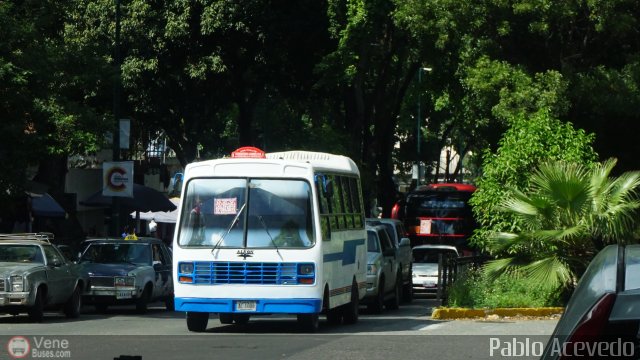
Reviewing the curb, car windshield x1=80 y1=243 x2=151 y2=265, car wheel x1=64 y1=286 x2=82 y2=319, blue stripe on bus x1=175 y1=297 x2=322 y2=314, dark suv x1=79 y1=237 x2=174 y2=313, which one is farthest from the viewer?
car windshield x1=80 y1=243 x2=151 y2=265

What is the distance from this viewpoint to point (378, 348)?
15734 mm

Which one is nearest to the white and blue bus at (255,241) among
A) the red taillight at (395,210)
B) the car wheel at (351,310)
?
the car wheel at (351,310)

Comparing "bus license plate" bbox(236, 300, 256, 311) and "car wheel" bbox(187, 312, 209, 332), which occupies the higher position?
"bus license plate" bbox(236, 300, 256, 311)

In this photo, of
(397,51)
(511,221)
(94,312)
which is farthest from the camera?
(397,51)

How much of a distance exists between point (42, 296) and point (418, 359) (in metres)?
9.71

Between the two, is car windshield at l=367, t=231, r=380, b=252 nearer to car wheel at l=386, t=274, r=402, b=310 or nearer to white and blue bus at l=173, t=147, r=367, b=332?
car wheel at l=386, t=274, r=402, b=310

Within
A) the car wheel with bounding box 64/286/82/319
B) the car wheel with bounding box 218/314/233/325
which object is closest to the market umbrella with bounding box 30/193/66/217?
the car wheel with bounding box 64/286/82/319

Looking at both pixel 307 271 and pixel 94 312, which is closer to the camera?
pixel 307 271

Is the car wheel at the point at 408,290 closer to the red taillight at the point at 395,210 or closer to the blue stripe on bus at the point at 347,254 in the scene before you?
the blue stripe on bus at the point at 347,254

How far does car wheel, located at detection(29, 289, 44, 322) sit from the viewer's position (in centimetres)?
2109

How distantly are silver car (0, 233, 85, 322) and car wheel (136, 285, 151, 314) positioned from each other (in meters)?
2.17

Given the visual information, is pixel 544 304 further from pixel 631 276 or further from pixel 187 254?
pixel 631 276

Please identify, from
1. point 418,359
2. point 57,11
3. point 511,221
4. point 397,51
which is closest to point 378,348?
point 418,359

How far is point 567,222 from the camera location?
2077 cm
